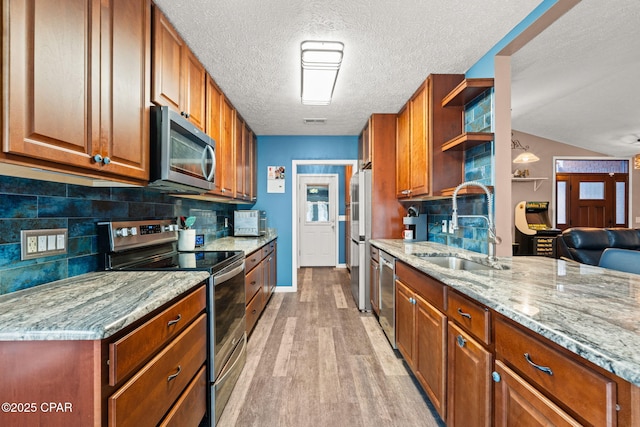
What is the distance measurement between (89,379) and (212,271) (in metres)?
0.79

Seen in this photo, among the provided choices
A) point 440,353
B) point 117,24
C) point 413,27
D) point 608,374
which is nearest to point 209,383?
point 440,353

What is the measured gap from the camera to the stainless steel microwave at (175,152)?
1.49 m

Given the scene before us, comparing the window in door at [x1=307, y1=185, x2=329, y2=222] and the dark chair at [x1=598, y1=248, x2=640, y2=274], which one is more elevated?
the window in door at [x1=307, y1=185, x2=329, y2=222]

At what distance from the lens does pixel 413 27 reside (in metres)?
1.80

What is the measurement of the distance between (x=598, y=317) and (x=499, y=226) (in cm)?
130

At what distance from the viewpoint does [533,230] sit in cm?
510

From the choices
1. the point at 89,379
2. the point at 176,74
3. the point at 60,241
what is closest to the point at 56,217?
the point at 60,241

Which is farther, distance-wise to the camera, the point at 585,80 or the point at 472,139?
the point at 585,80

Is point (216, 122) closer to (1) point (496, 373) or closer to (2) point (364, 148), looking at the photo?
(2) point (364, 148)

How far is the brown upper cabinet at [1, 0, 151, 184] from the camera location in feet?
2.74

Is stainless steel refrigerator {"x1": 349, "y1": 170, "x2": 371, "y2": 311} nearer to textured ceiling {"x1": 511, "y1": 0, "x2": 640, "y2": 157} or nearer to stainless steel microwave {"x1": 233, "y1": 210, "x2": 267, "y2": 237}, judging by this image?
stainless steel microwave {"x1": 233, "y1": 210, "x2": 267, "y2": 237}

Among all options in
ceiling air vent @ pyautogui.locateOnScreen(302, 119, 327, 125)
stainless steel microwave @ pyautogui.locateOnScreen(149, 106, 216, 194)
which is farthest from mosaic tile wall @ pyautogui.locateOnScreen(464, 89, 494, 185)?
stainless steel microwave @ pyautogui.locateOnScreen(149, 106, 216, 194)

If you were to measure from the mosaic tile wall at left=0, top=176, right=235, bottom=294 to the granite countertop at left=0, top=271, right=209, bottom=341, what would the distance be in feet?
0.19

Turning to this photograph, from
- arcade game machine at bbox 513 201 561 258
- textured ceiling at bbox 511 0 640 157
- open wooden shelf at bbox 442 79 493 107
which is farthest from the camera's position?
arcade game machine at bbox 513 201 561 258
